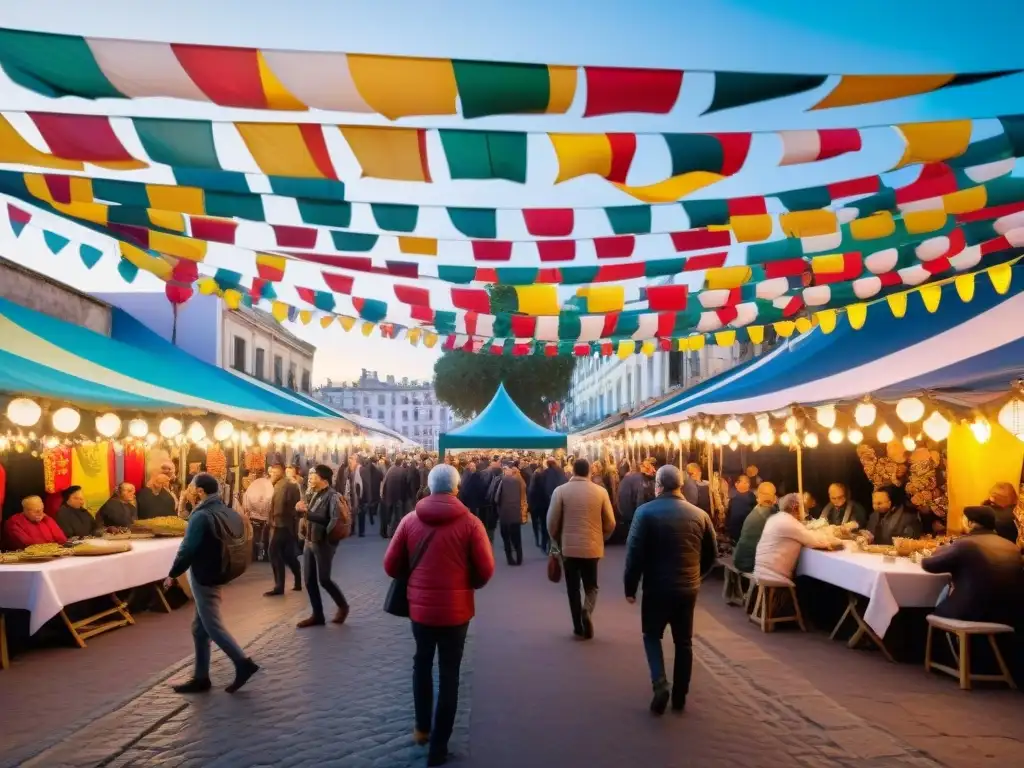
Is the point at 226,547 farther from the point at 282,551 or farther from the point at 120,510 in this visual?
the point at 120,510

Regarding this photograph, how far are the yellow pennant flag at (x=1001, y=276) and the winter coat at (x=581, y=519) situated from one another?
451 cm

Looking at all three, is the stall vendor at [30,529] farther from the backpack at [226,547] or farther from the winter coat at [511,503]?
the winter coat at [511,503]

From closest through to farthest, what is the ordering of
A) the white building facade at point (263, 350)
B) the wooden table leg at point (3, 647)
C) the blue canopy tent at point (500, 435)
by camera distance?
the wooden table leg at point (3, 647), the blue canopy tent at point (500, 435), the white building facade at point (263, 350)

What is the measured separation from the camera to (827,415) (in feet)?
31.1

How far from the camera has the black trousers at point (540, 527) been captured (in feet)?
54.1

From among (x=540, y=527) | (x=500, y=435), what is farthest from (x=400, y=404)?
(x=540, y=527)

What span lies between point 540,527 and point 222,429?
24.0 feet

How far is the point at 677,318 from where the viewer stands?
38.3 feet

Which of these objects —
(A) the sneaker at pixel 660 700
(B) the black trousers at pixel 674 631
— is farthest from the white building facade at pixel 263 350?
(A) the sneaker at pixel 660 700

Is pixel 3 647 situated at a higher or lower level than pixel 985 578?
lower

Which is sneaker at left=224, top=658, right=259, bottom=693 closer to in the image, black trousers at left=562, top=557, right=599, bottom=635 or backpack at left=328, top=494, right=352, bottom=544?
backpack at left=328, top=494, right=352, bottom=544

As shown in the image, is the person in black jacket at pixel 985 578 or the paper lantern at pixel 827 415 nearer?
the person in black jacket at pixel 985 578

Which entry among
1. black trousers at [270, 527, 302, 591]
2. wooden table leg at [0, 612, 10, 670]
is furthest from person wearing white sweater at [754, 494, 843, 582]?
wooden table leg at [0, 612, 10, 670]

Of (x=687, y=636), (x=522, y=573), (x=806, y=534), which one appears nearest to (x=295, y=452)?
(x=522, y=573)
